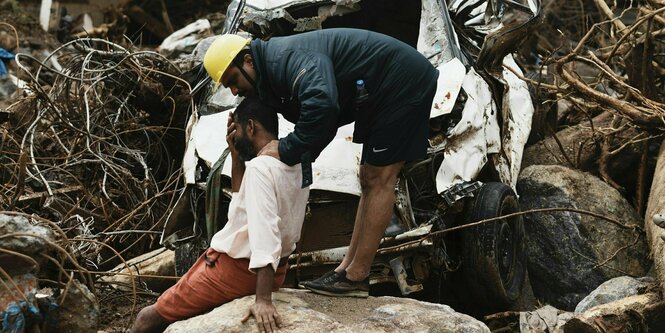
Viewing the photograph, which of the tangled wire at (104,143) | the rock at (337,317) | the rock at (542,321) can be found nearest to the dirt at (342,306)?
the rock at (337,317)

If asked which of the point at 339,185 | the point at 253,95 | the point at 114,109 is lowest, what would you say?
the point at 114,109

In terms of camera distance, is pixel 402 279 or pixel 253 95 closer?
pixel 253 95

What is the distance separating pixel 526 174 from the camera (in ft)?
26.0

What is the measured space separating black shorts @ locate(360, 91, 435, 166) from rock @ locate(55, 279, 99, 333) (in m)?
1.68

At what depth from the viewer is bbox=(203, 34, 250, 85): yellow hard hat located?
15.6ft

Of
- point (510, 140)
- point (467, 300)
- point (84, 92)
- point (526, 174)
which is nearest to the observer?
point (467, 300)

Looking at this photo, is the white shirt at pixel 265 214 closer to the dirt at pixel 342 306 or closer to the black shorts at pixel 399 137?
the dirt at pixel 342 306

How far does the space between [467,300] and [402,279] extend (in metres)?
1.10

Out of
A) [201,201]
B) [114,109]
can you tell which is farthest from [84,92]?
[201,201]

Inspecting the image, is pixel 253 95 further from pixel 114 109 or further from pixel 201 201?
pixel 114 109

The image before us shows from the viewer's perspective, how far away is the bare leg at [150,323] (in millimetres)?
4778

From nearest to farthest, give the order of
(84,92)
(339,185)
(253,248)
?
(253,248) → (339,185) → (84,92)

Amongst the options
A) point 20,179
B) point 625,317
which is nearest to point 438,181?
point 625,317

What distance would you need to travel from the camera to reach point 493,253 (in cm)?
633
